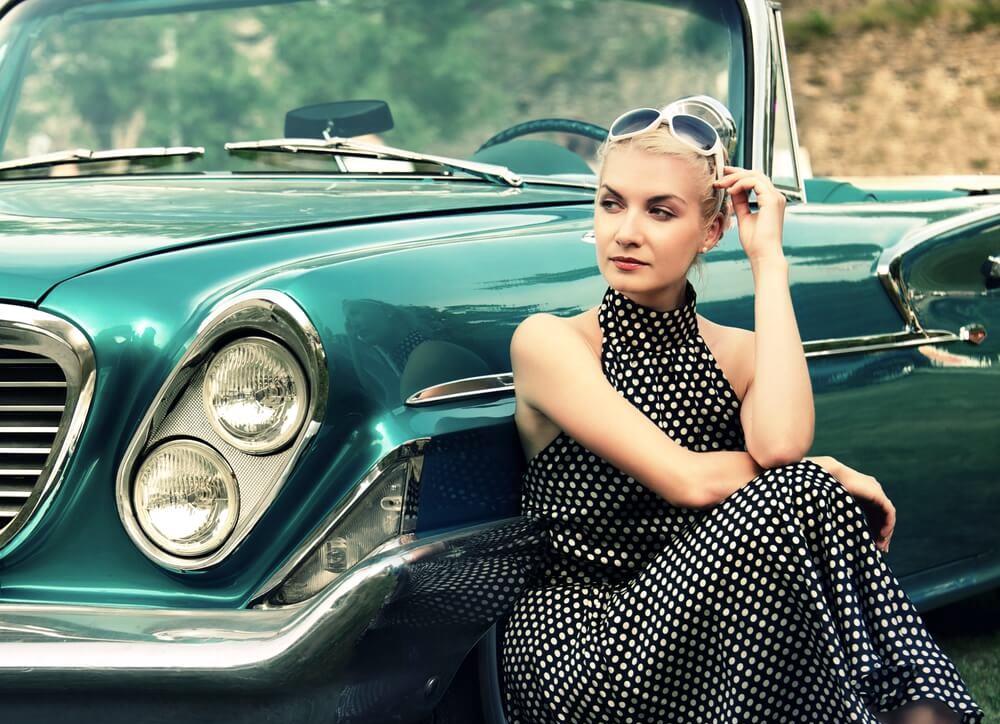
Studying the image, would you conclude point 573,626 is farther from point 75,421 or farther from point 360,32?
point 360,32

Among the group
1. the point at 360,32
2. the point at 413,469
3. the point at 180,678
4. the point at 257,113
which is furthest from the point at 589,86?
the point at 180,678

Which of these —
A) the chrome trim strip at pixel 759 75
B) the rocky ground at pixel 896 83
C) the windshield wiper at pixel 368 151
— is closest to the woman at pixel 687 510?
the windshield wiper at pixel 368 151

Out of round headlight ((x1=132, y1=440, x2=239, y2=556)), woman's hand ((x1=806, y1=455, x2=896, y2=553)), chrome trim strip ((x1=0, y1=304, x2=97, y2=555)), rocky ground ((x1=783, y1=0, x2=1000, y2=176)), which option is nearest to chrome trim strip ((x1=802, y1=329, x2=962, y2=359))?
woman's hand ((x1=806, y1=455, x2=896, y2=553))

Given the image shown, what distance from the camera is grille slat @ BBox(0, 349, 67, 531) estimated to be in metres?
2.17

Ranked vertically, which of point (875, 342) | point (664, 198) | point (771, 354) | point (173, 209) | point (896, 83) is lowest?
point (896, 83)

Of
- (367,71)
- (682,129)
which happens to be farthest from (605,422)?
(367,71)

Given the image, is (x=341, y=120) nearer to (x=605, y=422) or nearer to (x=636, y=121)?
(x=636, y=121)

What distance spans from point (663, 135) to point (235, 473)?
81 cm

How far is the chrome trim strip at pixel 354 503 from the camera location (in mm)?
2068

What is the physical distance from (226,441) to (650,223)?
2.31 ft

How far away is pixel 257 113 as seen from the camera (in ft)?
13.0

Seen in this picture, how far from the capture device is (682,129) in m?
2.29

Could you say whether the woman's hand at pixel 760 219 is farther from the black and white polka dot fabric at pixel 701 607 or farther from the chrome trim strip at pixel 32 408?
the chrome trim strip at pixel 32 408

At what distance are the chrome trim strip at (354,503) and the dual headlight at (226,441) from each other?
9cm
